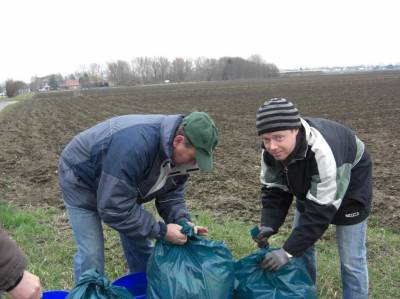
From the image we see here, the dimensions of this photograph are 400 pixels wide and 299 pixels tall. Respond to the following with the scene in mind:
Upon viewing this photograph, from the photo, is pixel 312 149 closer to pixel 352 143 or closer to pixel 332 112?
pixel 352 143

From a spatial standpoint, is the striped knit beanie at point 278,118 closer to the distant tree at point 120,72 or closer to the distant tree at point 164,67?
the distant tree at point 120,72

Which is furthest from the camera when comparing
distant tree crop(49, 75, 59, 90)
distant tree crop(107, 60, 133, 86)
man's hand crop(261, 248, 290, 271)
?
distant tree crop(49, 75, 59, 90)

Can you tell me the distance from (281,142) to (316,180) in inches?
10.9

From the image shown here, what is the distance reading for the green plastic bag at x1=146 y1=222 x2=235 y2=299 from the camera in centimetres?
233

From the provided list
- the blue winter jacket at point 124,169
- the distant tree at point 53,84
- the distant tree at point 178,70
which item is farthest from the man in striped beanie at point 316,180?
the distant tree at point 53,84

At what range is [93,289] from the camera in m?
2.19

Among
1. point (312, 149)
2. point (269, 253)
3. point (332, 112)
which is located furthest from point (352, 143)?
point (332, 112)

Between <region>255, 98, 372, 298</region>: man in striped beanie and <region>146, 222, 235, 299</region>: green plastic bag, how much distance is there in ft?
0.81

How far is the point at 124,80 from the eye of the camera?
3866 inches

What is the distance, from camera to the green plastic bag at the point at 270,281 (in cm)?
247

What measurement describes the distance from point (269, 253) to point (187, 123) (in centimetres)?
84

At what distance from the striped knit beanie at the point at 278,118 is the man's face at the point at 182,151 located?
0.38 m

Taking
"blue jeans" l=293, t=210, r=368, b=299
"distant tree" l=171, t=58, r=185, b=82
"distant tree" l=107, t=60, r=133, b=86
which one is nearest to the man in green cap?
"blue jeans" l=293, t=210, r=368, b=299

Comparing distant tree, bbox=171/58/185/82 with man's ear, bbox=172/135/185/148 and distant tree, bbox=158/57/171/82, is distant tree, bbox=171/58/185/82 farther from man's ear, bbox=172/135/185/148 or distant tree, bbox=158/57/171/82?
man's ear, bbox=172/135/185/148
